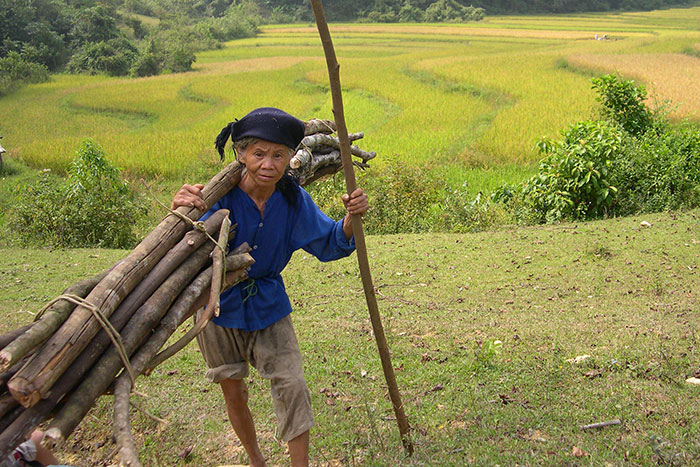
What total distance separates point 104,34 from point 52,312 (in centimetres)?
2799

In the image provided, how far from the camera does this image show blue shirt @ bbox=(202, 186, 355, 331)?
96.3 inches

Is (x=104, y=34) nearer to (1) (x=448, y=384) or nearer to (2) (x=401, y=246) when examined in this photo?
(2) (x=401, y=246)

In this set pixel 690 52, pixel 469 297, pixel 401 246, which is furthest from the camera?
pixel 690 52

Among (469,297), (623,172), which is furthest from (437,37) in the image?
(469,297)

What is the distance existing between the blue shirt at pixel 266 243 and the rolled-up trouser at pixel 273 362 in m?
0.06

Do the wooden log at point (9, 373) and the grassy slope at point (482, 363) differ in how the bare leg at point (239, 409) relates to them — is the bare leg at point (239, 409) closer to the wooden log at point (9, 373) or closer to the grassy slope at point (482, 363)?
the grassy slope at point (482, 363)

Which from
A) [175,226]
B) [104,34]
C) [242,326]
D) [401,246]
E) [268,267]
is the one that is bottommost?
[401,246]

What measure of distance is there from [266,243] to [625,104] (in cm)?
835

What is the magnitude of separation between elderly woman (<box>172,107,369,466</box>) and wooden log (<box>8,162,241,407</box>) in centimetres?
7

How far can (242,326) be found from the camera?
7.97ft

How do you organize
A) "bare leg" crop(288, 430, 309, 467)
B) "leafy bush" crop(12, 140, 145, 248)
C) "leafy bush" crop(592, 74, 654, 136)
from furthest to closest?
"leafy bush" crop(592, 74, 654, 136), "leafy bush" crop(12, 140, 145, 248), "bare leg" crop(288, 430, 309, 467)

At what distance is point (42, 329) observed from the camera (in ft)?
5.69

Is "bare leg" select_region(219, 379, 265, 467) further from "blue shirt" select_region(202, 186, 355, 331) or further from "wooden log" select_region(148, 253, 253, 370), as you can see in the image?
"wooden log" select_region(148, 253, 253, 370)

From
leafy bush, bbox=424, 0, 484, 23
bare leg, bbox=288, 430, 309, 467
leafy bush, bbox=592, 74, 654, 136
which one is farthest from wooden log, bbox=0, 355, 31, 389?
leafy bush, bbox=424, 0, 484, 23
